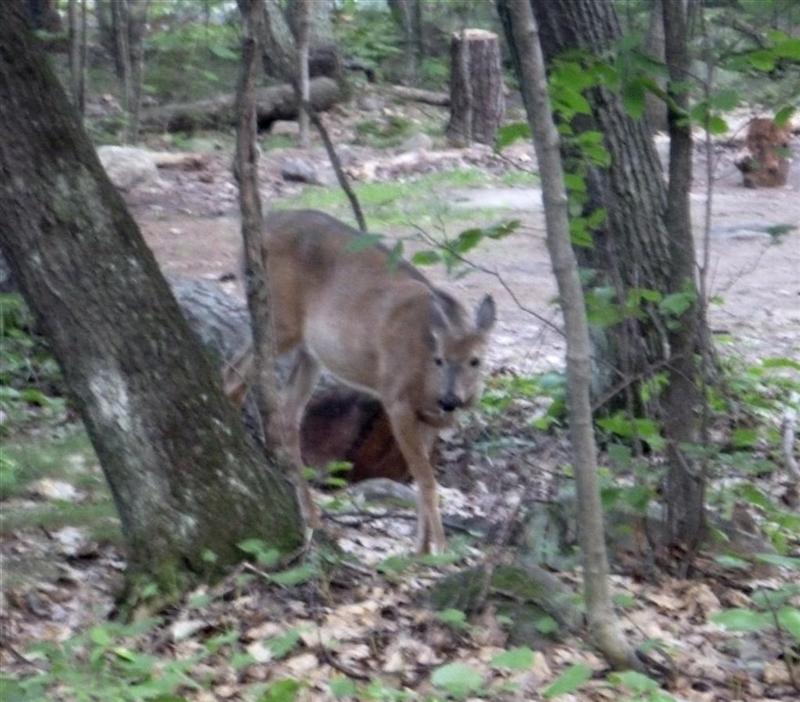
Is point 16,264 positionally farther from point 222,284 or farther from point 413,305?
point 222,284

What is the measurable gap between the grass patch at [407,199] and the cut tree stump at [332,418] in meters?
5.00

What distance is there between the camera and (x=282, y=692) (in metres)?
4.52

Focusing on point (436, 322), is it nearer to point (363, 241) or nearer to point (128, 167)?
point (363, 241)

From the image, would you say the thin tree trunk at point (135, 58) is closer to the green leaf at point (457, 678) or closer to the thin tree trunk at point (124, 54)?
the thin tree trunk at point (124, 54)

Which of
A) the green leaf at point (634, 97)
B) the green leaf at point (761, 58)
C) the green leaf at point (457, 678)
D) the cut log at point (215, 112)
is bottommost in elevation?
the green leaf at point (457, 678)

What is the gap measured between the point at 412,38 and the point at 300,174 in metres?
9.67

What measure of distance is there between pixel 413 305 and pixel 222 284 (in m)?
4.20

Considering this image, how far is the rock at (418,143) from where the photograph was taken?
21859mm

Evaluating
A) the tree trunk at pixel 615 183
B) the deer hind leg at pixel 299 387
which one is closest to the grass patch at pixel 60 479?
the deer hind leg at pixel 299 387

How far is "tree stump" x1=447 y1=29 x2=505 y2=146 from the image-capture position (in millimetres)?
22672

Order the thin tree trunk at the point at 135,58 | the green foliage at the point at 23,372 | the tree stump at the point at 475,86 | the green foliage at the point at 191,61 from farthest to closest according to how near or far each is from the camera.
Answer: the green foliage at the point at 191,61 → the tree stump at the point at 475,86 → the thin tree trunk at the point at 135,58 → the green foliage at the point at 23,372

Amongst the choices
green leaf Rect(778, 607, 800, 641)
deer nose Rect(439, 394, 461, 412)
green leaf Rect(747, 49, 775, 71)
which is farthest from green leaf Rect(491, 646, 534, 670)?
deer nose Rect(439, 394, 461, 412)

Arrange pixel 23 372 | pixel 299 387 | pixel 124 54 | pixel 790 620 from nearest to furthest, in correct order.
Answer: pixel 790 620, pixel 299 387, pixel 23 372, pixel 124 54

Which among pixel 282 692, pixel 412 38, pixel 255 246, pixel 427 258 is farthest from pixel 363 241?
pixel 412 38
